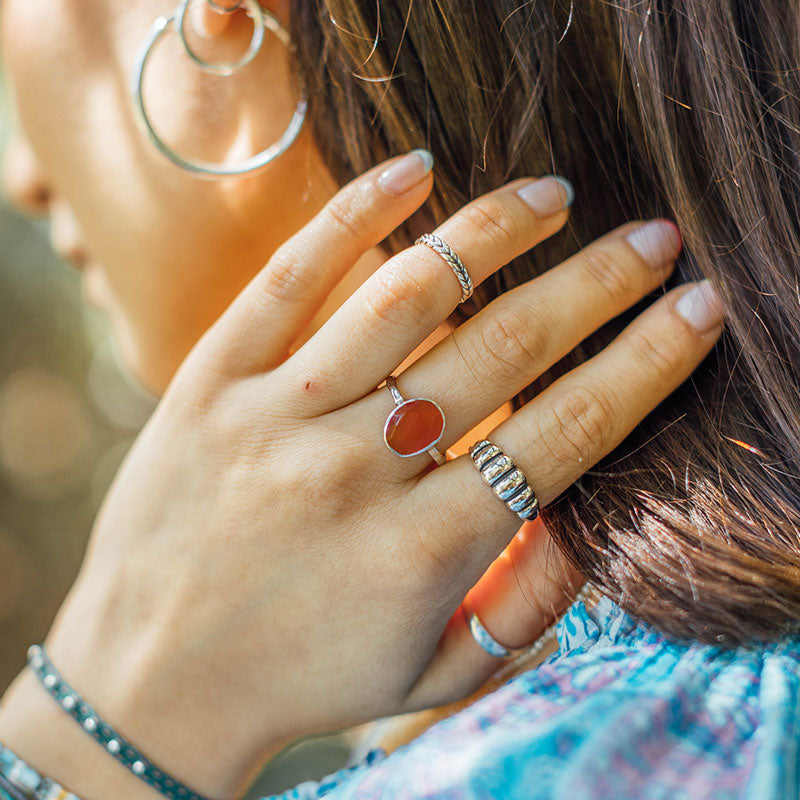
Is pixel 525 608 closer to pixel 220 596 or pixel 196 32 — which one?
pixel 220 596

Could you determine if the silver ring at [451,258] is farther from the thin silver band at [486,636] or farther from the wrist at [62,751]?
the wrist at [62,751]

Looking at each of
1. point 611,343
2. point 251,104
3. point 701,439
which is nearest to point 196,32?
point 251,104

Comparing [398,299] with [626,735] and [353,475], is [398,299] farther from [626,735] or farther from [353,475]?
[626,735]

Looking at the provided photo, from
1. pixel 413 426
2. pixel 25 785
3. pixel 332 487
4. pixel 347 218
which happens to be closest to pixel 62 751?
pixel 25 785

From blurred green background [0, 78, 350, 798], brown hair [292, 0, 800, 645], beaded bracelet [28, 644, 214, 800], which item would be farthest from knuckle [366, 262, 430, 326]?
blurred green background [0, 78, 350, 798]

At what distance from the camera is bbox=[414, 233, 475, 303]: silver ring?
0.72m

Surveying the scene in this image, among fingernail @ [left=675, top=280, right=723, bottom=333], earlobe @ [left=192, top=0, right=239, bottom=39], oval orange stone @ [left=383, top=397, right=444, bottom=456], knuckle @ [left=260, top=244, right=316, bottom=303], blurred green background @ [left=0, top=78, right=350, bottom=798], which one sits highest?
earlobe @ [left=192, top=0, right=239, bottom=39]

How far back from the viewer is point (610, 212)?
0.79 m

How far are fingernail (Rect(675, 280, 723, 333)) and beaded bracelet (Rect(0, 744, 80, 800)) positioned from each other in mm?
862

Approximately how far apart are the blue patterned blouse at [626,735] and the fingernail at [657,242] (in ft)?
1.19

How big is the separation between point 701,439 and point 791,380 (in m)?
0.10

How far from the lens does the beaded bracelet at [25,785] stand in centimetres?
88

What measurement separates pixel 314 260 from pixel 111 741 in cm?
60

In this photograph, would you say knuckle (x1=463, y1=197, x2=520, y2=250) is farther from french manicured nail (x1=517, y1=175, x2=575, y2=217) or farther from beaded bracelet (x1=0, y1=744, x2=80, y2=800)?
beaded bracelet (x1=0, y1=744, x2=80, y2=800)
